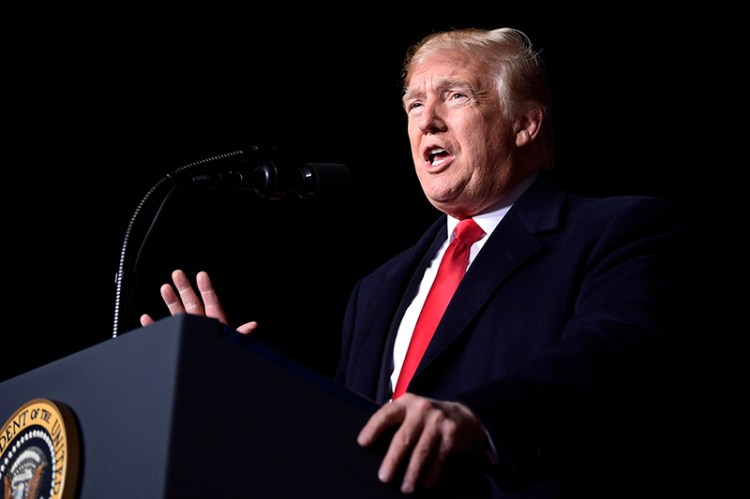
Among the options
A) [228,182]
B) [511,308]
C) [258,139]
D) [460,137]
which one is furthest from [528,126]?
[258,139]

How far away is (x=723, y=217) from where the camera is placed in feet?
10.4

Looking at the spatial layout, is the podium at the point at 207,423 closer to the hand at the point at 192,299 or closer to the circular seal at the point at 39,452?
the circular seal at the point at 39,452

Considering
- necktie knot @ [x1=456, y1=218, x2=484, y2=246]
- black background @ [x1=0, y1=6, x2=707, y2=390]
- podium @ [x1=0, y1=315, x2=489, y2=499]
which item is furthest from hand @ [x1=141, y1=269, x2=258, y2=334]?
black background @ [x1=0, y1=6, x2=707, y2=390]

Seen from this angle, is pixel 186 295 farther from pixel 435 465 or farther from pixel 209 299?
pixel 435 465

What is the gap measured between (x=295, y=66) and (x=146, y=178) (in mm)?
836

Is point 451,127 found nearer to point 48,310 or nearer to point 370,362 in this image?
point 370,362

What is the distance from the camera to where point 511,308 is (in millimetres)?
1907

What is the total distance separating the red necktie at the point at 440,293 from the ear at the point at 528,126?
1.04 feet

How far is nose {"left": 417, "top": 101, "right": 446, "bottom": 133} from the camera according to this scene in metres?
2.48

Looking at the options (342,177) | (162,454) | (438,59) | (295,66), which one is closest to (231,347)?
(162,454)

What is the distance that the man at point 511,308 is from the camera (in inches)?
46.7

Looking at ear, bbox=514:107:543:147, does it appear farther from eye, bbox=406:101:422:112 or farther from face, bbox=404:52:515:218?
eye, bbox=406:101:422:112

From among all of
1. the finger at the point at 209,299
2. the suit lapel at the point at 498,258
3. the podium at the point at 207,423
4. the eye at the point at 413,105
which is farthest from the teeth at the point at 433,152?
the podium at the point at 207,423

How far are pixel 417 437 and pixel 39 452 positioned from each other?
48 cm
